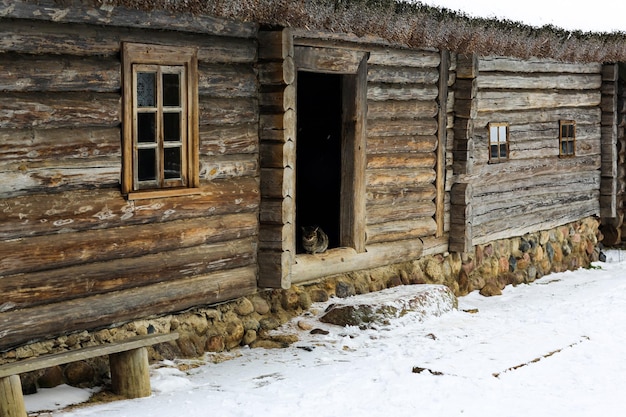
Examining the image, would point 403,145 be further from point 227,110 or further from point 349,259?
point 227,110

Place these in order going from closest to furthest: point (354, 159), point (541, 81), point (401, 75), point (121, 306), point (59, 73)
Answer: point (59, 73), point (121, 306), point (354, 159), point (401, 75), point (541, 81)

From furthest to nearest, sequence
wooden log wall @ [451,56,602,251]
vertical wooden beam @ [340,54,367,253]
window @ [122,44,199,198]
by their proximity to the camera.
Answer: wooden log wall @ [451,56,602,251], vertical wooden beam @ [340,54,367,253], window @ [122,44,199,198]

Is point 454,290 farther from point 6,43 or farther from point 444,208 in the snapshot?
point 6,43

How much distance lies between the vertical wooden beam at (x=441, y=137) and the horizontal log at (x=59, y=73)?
471 cm

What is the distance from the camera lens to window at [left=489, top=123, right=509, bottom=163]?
41.0 feet

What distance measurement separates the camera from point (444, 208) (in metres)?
11.7

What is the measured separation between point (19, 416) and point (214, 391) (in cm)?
144

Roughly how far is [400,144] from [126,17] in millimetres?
4019

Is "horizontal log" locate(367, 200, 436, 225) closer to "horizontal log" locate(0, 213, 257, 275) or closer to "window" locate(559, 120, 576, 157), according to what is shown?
"horizontal log" locate(0, 213, 257, 275)

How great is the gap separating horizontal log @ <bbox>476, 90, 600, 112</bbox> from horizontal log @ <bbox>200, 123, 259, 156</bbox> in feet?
12.8

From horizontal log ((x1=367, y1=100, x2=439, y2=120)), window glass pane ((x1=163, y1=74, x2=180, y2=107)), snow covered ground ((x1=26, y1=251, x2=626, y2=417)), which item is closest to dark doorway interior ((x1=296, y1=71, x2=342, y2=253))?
horizontal log ((x1=367, y1=100, x2=439, y2=120))

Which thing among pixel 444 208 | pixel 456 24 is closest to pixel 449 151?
pixel 444 208

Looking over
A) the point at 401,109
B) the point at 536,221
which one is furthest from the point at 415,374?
the point at 536,221

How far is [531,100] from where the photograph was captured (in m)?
13.2
